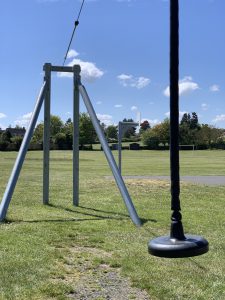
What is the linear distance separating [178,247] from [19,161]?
7.80m

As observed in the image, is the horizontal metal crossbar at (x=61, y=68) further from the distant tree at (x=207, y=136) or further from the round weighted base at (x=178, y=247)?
the distant tree at (x=207, y=136)

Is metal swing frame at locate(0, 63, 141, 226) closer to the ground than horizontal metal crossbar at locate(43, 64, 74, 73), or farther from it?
closer to the ground

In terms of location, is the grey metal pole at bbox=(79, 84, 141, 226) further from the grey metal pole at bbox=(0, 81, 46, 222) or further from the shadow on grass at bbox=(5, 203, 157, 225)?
the grey metal pole at bbox=(0, 81, 46, 222)

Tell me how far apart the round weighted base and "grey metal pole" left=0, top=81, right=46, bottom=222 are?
6.93 meters

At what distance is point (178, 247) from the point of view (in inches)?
99.9

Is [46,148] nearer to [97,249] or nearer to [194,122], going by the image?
[97,249]

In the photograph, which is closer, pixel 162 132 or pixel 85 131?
pixel 85 131

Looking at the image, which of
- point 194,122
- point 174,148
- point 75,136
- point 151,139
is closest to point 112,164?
point 75,136

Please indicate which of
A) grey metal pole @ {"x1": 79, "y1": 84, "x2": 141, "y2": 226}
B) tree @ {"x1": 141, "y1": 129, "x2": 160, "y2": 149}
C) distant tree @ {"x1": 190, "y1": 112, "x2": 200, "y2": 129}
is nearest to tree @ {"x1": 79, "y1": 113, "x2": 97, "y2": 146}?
tree @ {"x1": 141, "y1": 129, "x2": 160, "y2": 149}

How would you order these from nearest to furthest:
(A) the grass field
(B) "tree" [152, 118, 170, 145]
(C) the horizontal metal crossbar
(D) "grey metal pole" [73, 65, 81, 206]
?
(A) the grass field → (C) the horizontal metal crossbar → (D) "grey metal pole" [73, 65, 81, 206] → (B) "tree" [152, 118, 170, 145]

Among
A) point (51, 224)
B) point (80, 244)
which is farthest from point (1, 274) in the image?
point (51, 224)

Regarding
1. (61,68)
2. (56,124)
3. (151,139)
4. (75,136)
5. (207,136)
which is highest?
(56,124)

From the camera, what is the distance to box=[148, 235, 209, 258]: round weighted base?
2.52 m

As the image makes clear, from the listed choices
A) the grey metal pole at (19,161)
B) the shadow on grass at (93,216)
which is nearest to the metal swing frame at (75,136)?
the grey metal pole at (19,161)
